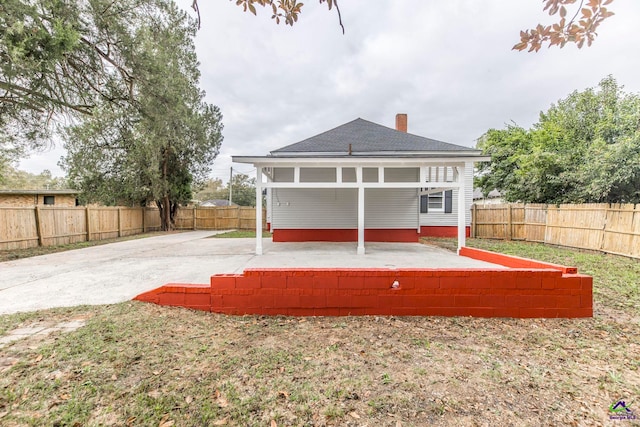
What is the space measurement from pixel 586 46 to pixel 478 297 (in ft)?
9.33

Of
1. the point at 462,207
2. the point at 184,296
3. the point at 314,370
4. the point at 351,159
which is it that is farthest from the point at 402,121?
the point at 314,370

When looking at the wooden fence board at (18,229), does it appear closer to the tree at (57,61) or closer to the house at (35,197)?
the tree at (57,61)

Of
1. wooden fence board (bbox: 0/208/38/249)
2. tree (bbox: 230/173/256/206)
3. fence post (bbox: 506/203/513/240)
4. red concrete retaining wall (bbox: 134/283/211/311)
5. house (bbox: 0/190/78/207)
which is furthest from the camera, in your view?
tree (bbox: 230/173/256/206)

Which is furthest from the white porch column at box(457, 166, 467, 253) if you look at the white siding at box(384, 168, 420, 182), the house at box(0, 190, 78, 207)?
the house at box(0, 190, 78, 207)

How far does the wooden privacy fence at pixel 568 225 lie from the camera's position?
7.66 m

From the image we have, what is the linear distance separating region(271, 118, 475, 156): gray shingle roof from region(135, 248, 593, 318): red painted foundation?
796cm

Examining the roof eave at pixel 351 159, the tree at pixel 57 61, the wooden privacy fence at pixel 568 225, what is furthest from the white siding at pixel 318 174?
the wooden privacy fence at pixel 568 225

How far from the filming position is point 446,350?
2783mm

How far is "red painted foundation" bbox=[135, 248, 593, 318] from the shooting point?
140 inches

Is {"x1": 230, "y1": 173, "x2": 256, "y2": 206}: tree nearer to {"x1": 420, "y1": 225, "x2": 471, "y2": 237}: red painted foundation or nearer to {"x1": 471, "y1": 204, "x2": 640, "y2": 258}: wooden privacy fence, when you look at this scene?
{"x1": 420, "y1": 225, "x2": 471, "y2": 237}: red painted foundation

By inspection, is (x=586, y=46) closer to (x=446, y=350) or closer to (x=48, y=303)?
(x=446, y=350)

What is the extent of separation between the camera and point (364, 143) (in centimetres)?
1203

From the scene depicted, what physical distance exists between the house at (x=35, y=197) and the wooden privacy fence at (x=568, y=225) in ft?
75.1

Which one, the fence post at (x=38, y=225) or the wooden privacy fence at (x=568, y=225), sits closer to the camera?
the wooden privacy fence at (x=568, y=225)
